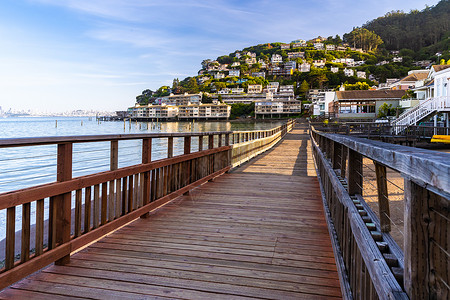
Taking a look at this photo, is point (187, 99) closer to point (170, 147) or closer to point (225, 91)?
point (225, 91)

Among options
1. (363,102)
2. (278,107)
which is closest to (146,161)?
(363,102)

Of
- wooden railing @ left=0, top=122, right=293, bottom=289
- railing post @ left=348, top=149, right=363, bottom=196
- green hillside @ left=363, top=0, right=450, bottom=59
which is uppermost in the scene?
green hillside @ left=363, top=0, right=450, bottom=59

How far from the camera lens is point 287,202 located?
5.85m

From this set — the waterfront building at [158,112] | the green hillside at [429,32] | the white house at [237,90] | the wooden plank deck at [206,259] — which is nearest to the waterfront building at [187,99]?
the waterfront building at [158,112]

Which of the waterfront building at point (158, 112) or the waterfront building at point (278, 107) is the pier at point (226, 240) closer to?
the waterfront building at point (278, 107)

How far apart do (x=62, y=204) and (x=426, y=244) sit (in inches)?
113

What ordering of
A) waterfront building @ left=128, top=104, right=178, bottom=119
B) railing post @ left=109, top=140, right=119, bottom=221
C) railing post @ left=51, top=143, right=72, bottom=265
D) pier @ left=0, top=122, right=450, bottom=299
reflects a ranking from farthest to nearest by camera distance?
waterfront building @ left=128, top=104, right=178, bottom=119 → railing post @ left=109, top=140, right=119, bottom=221 → railing post @ left=51, top=143, right=72, bottom=265 → pier @ left=0, top=122, right=450, bottom=299

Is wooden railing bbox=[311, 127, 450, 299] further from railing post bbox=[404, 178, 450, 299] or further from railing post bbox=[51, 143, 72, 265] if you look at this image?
railing post bbox=[51, 143, 72, 265]

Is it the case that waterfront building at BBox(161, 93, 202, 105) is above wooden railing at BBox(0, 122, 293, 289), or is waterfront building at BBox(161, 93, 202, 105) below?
above

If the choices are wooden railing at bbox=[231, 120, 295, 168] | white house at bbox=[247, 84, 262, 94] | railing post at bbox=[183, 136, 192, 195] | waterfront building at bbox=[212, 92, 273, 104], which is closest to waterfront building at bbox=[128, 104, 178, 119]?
waterfront building at bbox=[212, 92, 273, 104]

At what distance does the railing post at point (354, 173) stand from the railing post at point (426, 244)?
1535mm

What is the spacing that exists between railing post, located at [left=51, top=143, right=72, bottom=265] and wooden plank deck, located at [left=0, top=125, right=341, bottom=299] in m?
0.30

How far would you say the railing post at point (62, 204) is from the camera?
115 inches

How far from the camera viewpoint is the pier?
118 cm
